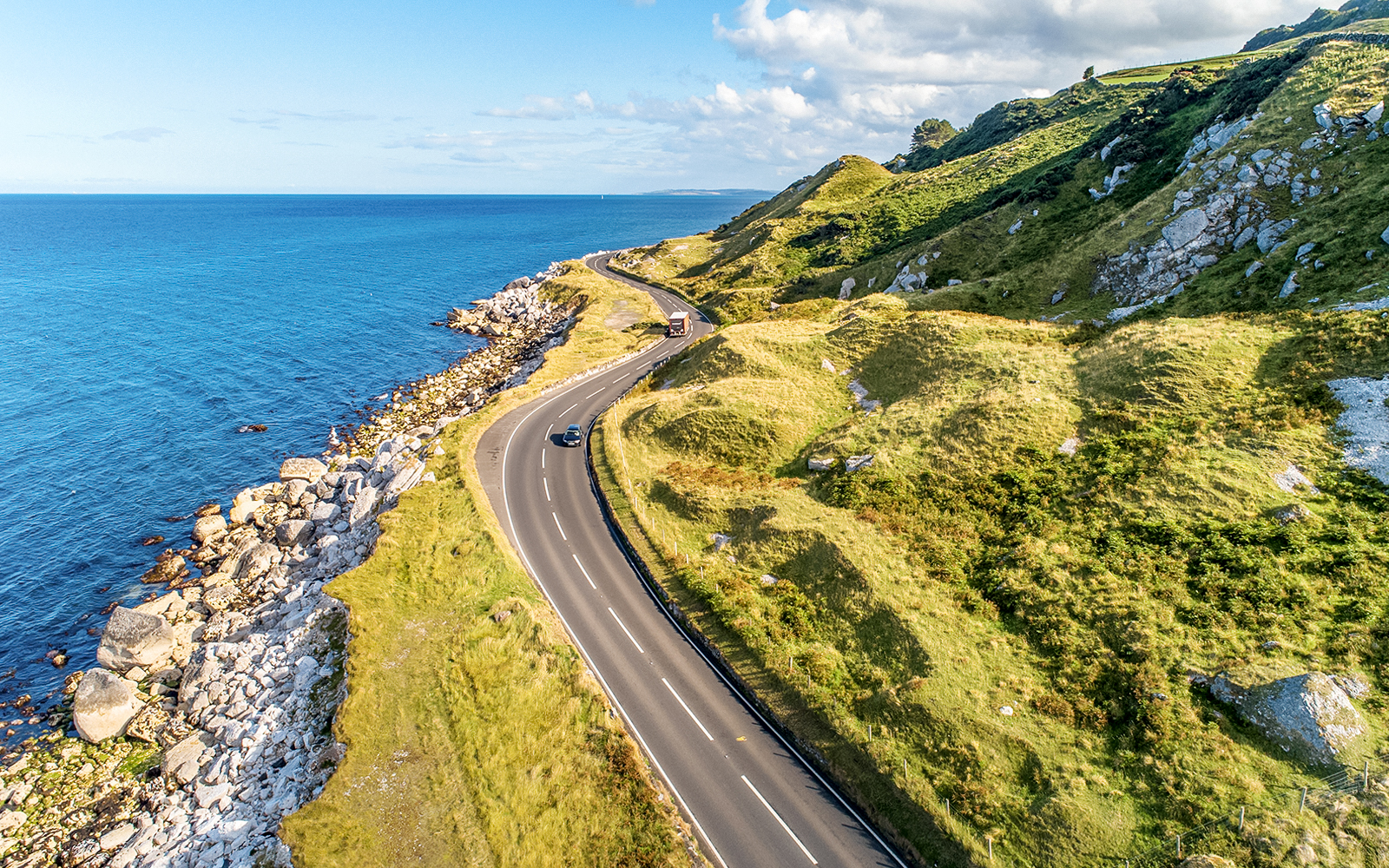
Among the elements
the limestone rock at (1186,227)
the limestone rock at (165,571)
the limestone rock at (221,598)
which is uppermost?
the limestone rock at (1186,227)

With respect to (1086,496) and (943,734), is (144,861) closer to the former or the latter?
(943,734)

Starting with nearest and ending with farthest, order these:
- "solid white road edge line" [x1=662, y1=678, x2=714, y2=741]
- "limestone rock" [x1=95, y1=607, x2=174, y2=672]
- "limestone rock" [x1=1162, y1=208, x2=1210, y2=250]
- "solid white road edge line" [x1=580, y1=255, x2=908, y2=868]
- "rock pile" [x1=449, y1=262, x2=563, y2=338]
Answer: "solid white road edge line" [x1=580, y1=255, x2=908, y2=868]
"solid white road edge line" [x1=662, y1=678, x2=714, y2=741]
"limestone rock" [x1=95, y1=607, x2=174, y2=672]
"limestone rock" [x1=1162, y1=208, x2=1210, y2=250]
"rock pile" [x1=449, y1=262, x2=563, y2=338]

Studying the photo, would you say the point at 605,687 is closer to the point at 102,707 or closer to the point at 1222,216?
the point at 102,707

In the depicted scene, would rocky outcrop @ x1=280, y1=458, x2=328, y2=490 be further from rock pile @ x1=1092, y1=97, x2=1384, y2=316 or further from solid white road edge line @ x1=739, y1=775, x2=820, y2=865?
rock pile @ x1=1092, y1=97, x2=1384, y2=316

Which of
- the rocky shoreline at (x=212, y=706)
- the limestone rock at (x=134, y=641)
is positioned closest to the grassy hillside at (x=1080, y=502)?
the rocky shoreline at (x=212, y=706)

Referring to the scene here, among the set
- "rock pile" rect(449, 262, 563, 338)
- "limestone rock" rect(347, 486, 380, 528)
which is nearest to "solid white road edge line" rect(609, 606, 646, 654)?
"limestone rock" rect(347, 486, 380, 528)

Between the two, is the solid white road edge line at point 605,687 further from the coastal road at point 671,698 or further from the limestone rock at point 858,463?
the limestone rock at point 858,463
